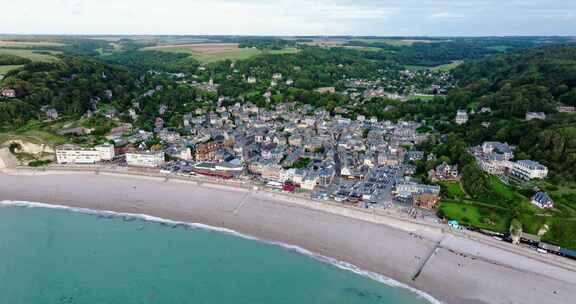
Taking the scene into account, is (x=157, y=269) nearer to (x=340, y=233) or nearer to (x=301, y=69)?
(x=340, y=233)

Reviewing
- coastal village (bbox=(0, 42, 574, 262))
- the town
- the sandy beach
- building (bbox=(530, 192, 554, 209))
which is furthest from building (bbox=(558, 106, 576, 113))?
the sandy beach

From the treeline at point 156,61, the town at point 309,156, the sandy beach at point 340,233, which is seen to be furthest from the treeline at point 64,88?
the treeline at point 156,61

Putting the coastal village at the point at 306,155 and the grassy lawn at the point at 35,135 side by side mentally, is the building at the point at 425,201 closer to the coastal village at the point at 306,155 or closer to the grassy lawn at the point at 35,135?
the coastal village at the point at 306,155

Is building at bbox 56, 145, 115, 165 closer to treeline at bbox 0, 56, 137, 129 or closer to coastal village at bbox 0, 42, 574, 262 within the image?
coastal village at bbox 0, 42, 574, 262

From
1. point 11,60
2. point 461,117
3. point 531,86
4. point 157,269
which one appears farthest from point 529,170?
point 11,60

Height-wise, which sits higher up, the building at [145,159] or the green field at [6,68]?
the green field at [6,68]
